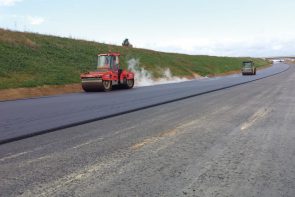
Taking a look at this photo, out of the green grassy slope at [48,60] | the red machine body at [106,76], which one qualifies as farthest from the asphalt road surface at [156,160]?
the green grassy slope at [48,60]

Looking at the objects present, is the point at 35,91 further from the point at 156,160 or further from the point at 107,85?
the point at 156,160

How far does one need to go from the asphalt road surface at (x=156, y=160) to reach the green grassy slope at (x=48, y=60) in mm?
19580

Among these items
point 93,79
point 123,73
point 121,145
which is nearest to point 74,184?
point 121,145

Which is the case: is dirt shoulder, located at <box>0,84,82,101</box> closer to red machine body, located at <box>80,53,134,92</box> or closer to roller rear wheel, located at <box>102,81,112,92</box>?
red machine body, located at <box>80,53,134,92</box>

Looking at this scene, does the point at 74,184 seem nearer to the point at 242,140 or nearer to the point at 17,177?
the point at 17,177

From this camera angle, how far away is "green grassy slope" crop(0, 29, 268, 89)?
31234 millimetres

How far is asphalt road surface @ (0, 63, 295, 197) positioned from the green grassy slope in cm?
1958

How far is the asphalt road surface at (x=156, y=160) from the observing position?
16.5 ft

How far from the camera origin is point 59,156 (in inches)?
270

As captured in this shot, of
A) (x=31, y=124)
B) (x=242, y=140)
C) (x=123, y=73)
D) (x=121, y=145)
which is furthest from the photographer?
(x=123, y=73)

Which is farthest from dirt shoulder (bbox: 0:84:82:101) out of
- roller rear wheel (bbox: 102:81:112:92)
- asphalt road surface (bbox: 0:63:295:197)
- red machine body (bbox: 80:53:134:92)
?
asphalt road surface (bbox: 0:63:295:197)

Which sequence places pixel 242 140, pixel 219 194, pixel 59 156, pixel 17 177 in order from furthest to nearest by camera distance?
pixel 242 140
pixel 59 156
pixel 17 177
pixel 219 194

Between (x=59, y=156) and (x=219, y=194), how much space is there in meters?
3.17

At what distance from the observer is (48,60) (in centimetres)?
3931
